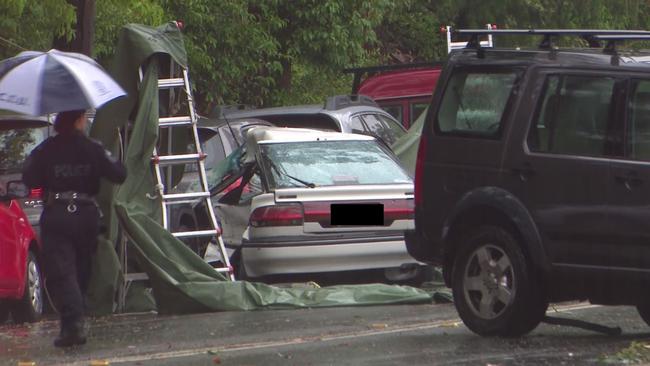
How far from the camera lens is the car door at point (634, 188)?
8.52 meters

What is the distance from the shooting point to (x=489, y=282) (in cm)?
931

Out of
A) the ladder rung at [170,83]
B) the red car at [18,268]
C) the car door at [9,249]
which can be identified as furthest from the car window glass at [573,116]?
the car door at [9,249]

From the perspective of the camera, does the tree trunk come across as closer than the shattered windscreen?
No

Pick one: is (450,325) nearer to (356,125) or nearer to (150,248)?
(150,248)

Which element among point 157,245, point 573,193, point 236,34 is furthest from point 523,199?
point 236,34

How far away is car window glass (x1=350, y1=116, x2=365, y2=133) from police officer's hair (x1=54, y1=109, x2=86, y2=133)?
7.01 metres

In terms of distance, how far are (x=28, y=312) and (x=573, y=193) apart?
201 inches

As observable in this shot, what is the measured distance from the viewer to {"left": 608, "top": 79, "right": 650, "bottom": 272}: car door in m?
8.52

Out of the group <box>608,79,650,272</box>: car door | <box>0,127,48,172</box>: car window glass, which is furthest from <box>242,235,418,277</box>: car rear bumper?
<box>608,79,650,272</box>: car door

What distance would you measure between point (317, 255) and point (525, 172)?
373cm

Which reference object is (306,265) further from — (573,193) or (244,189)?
(573,193)

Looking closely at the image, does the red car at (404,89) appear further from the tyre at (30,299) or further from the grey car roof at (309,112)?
the tyre at (30,299)

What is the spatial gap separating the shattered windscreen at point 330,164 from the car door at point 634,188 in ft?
14.9

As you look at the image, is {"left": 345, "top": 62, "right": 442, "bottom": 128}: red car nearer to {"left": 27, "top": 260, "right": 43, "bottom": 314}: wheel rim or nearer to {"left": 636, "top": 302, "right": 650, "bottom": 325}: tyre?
{"left": 27, "top": 260, "right": 43, "bottom": 314}: wheel rim
